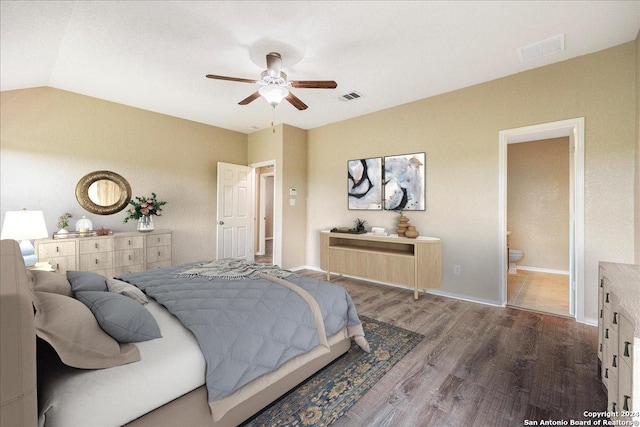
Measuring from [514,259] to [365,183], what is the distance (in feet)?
10.3

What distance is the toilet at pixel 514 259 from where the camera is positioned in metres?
4.91

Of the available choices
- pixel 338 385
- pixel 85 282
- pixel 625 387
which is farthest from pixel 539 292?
pixel 85 282

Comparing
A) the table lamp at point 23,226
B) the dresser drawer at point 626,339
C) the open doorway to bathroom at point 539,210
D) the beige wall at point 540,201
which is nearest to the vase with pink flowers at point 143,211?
the table lamp at point 23,226

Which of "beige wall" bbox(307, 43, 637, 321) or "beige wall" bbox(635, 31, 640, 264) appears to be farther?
"beige wall" bbox(307, 43, 637, 321)

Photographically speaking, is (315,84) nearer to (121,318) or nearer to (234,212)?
(121,318)

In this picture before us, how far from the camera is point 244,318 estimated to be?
5.21 ft

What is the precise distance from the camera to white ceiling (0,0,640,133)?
2092 millimetres

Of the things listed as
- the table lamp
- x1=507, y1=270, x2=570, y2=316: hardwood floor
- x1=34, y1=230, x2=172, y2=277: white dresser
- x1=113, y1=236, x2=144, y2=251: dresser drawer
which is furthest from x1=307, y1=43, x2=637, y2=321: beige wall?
the table lamp

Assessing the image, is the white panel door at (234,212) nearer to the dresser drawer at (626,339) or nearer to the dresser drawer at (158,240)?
the dresser drawer at (158,240)

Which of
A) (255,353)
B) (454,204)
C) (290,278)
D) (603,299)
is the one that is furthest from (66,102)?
(603,299)

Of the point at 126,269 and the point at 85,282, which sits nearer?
the point at 85,282

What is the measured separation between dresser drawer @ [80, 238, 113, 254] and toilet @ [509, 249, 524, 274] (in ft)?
21.3

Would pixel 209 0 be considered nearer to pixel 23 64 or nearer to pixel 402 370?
pixel 23 64

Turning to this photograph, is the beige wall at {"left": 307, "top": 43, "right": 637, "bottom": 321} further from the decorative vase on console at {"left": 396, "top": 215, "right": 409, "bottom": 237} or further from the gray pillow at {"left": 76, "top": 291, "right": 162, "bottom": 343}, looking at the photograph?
the gray pillow at {"left": 76, "top": 291, "right": 162, "bottom": 343}
